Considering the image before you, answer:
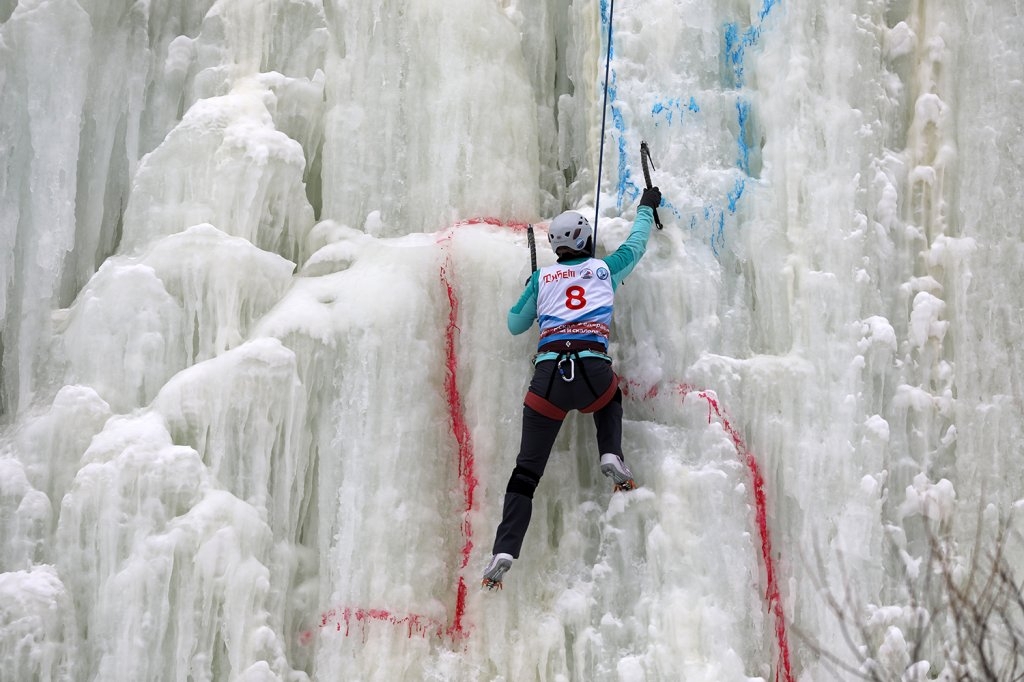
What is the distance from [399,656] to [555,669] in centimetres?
76

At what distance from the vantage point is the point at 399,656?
536 cm

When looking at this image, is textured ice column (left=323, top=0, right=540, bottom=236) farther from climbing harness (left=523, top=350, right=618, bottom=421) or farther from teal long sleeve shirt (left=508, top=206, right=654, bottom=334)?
climbing harness (left=523, top=350, right=618, bottom=421)

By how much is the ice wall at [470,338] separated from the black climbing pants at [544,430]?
31cm

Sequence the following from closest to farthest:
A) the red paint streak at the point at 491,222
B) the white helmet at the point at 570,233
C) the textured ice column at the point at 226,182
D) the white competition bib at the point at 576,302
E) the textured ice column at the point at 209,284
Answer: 1. the white competition bib at the point at 576,302
2. the white helmet at the point at 570,233
3. the textured ice column at the point at 209,284
4. the textured ice column at the point at 226,182
5. the red paint streak at the point at 491,222

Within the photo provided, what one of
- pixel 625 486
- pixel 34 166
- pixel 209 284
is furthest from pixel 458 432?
pixel 34 166

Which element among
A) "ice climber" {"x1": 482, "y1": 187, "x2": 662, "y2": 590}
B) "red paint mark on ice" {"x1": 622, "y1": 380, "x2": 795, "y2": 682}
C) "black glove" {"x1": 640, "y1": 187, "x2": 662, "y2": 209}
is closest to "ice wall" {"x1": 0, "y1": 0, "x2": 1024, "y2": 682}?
"red paint mark on ice" {"x1": 622, "y1": 380, "x2": 795, "y2": 682}

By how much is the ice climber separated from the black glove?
27 cm

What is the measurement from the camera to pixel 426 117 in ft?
21.2

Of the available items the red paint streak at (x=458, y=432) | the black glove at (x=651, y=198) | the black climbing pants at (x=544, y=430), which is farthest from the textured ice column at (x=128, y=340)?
the black glove at (x=651, y=198)

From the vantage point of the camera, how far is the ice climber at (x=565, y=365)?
5.27m

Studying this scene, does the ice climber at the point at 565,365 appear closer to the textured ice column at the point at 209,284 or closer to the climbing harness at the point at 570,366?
the climbing harness at the point at 570,366

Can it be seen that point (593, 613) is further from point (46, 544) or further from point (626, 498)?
point (46, 544)

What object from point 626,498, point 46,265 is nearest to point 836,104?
point 626,498

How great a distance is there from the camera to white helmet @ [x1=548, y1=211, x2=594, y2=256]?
5.54 m
